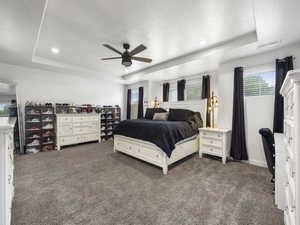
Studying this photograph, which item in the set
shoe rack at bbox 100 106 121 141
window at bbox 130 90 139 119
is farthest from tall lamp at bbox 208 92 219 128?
shoe rack at bbox 100 106 121 141

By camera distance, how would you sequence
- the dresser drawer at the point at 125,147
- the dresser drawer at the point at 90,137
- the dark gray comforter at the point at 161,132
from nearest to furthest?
the dark gray comforter at the point at 161,132 < the dresser drawer at the point at 125,147 < the dresser drawer at the point at 90,137

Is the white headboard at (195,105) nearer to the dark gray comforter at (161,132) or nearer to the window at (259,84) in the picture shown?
the dark gray comforter at (161,132)

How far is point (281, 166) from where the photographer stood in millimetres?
1528

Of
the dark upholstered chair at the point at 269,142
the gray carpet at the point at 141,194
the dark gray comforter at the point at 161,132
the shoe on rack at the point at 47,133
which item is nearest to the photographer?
the gray carpet at the point at 141,194

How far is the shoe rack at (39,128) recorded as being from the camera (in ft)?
12.5

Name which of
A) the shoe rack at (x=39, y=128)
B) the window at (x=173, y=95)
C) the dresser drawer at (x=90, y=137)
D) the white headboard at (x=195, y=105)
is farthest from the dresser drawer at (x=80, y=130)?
the window at (x=173, y=95)

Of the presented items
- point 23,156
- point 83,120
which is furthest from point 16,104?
point 83,120

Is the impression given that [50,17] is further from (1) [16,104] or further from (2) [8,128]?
(1) [16,104]

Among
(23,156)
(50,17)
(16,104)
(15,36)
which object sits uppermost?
(50,17)

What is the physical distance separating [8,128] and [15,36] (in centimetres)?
253

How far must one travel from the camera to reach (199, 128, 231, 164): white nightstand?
2977 millimetres

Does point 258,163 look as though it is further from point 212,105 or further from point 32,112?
point 32,112

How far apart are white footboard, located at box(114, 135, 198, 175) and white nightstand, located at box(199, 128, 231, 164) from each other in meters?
0.27

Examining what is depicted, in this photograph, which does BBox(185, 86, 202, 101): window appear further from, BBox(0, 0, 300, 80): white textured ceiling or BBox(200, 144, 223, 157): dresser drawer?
BBox(200, 144, 223, 157): dresser drawer
